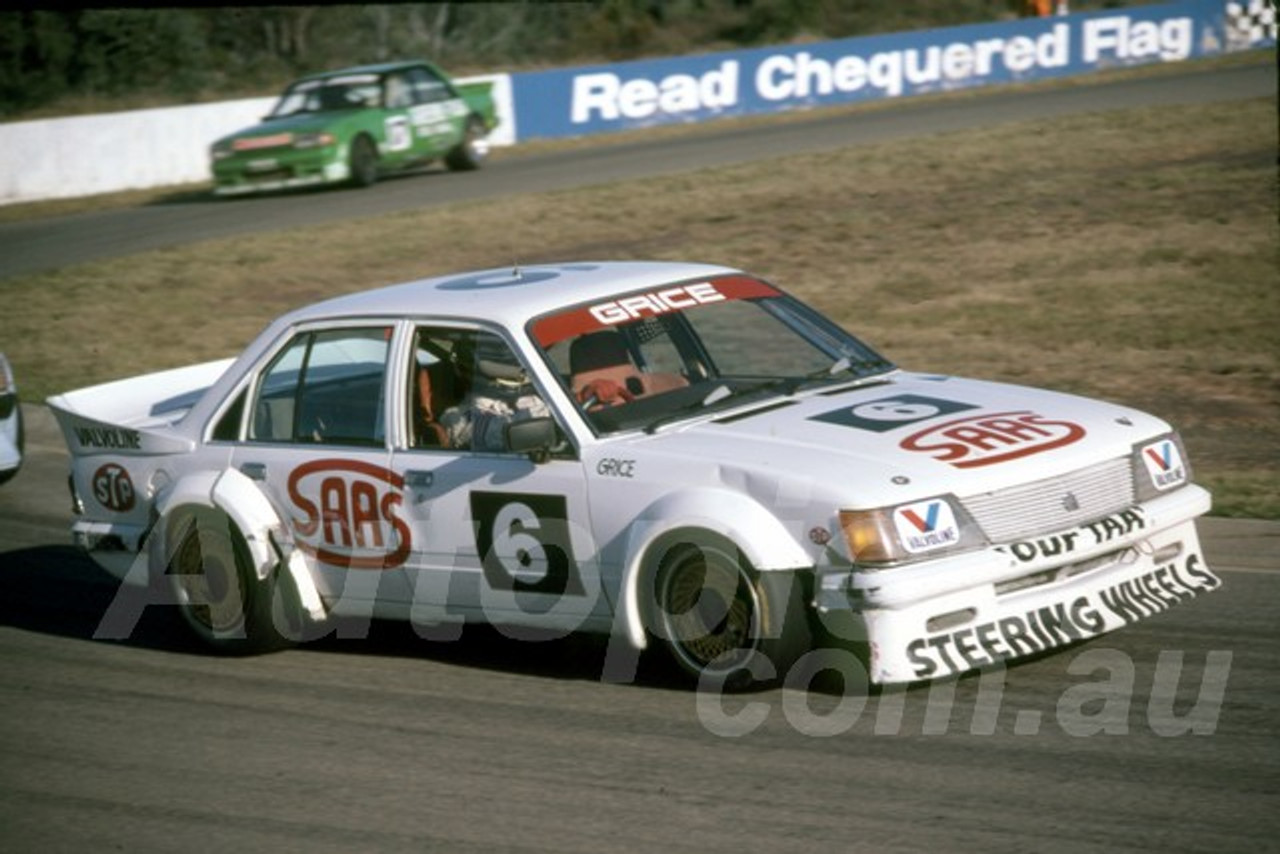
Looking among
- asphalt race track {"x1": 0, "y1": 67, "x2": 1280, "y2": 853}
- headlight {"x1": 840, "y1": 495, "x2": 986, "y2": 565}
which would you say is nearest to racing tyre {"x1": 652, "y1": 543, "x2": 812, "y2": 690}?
asphalt race track {"x1": 0, "y1": 67, "x2": 1280, "y2": 853}

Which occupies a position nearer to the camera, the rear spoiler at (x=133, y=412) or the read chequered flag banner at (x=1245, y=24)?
the rear spoiler at (x=133, y=412)

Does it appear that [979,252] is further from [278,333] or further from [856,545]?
[856,545]

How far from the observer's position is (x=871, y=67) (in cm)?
3797

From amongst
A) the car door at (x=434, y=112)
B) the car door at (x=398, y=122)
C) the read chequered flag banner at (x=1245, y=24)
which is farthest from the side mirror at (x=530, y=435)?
the read chequered flag banner at (x=1245, y=24)

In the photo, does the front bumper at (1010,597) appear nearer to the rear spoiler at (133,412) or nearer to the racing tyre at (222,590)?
the racing tyre at (222,590)

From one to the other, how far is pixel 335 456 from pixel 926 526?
2.45 m

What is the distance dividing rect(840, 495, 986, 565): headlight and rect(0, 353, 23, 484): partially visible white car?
20.4ft

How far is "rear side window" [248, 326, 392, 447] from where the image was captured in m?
7.49

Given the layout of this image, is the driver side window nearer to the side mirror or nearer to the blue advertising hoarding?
the side mirror

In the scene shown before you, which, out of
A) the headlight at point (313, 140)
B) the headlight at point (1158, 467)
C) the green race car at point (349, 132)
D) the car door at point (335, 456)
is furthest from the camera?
the green race car at point (349, 132)

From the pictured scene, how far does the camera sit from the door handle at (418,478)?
712 cm

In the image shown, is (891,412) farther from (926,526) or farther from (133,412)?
(133,412)

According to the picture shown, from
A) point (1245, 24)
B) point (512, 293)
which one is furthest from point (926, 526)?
point (1245, 24)

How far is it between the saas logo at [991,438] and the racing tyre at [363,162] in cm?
2071
